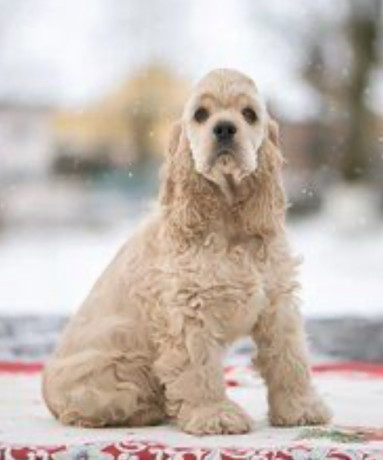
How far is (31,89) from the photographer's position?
517 cm

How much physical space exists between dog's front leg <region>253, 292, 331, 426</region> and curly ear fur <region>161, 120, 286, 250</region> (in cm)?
14

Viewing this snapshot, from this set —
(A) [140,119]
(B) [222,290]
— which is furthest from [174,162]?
(A) [140,119]

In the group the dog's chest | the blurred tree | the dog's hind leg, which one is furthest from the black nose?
the blurred tree

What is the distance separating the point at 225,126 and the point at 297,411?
52cm

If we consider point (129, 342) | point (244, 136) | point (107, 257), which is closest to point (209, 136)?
point (244, 136)

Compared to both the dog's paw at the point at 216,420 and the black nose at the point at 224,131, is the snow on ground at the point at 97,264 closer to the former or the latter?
the dog's paw at the point at 216,420

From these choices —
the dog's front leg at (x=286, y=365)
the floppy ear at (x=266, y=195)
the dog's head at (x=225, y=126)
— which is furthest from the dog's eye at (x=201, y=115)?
the dog's front leg at (x=286, y=365)

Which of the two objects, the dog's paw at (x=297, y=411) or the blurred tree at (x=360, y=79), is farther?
the blurred tree at (x=360, y=79)

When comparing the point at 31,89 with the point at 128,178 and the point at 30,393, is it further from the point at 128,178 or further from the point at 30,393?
the point at 30,393

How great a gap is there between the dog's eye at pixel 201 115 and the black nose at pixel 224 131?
0.21ft

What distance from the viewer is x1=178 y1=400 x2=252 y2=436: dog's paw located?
1.94 metres

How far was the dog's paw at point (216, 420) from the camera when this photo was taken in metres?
1.94

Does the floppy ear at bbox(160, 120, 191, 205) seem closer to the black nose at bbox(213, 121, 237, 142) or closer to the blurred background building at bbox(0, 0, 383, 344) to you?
the black nose at bbox(213, 121, 237, 142)

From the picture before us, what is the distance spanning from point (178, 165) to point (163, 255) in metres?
0.16
